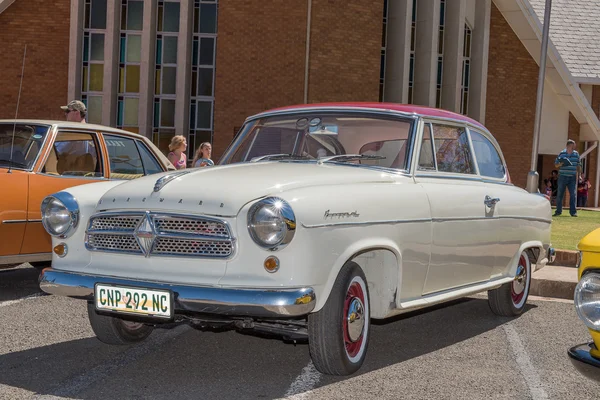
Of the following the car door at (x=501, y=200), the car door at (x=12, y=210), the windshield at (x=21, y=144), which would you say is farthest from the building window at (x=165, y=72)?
the car door at (x=501, y=200)

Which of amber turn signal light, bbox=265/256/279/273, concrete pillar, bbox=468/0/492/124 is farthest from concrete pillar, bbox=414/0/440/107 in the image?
amber turn signal light, bbox=265/256/279/273

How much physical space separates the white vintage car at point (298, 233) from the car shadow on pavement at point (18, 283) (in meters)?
2.45

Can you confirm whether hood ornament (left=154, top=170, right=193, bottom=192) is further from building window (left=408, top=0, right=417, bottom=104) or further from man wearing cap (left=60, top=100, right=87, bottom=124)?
building window (left=408, top=0, right=417, bottom=104)

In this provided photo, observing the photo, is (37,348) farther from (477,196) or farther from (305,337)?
(477,196)

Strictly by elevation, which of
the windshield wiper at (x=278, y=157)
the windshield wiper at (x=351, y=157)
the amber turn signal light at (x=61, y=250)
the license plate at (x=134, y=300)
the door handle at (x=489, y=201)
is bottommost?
the license plate at (x=134, y=300)

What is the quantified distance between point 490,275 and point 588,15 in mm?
34690

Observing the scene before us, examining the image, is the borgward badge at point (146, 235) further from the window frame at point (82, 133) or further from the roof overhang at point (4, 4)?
the roof overhang at point (4, 4)

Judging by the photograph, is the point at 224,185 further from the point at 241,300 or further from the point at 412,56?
the point at 412,56

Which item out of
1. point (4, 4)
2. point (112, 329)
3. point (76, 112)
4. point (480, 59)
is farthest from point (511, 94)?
point (112, 329)

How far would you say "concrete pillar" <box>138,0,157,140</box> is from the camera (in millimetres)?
26344

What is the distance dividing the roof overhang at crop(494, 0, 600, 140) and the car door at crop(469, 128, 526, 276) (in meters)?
25.9

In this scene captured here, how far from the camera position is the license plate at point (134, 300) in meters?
4.57

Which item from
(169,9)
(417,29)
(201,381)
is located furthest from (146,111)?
(201,381)

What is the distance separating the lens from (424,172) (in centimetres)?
589
